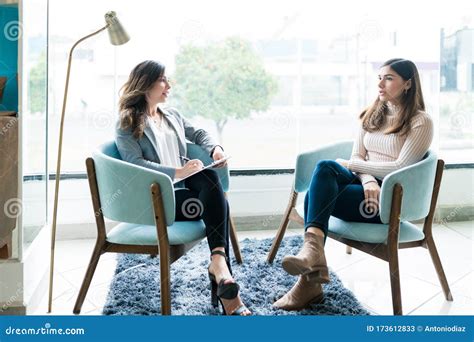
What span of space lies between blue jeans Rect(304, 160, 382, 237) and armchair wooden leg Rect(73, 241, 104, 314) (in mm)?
888

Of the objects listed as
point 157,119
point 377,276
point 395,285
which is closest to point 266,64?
point 157,119

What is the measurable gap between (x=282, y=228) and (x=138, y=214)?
91 centimetres

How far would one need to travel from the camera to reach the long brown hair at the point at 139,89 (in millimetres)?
2529

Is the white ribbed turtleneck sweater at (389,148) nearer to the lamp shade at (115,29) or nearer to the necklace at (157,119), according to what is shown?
the necklace at (157,119)

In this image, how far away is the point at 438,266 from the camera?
99.7 inches

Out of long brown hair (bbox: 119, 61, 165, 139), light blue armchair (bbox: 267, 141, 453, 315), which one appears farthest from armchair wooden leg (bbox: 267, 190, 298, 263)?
long brown hair (bbox: 119, 61, 165, 139)

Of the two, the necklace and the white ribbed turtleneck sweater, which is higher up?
the necklace

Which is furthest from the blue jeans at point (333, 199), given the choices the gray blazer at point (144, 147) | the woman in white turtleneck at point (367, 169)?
the gray blazer at point (144, 147)

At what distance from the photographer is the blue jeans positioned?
7.89ft

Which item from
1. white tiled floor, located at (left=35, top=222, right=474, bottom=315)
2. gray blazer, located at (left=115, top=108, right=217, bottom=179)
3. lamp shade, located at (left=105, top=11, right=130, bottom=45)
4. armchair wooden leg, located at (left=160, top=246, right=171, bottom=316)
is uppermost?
lamp shade, located at (left=105, top=11, right=130, bottom=45)

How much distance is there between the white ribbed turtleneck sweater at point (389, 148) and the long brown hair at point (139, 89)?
0.99 meters

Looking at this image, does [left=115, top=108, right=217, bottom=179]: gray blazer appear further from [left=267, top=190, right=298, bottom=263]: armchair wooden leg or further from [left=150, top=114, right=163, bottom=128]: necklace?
[left=267, top=190, right=298, bottom=263]: armchair wooden leg

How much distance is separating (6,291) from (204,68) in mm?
1870

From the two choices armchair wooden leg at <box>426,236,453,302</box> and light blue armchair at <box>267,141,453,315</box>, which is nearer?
light blue armchair at <box>267,141,453,315</box>
